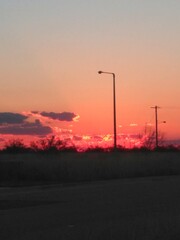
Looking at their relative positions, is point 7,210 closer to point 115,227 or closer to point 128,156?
point 115,227

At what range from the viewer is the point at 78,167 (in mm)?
56719

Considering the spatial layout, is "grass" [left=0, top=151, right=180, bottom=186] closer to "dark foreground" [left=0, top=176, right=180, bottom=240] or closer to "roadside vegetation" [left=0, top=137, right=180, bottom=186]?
"roadside vegetation" [left=0, top=137, right=180, bottom=186]

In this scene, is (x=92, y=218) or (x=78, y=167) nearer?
(x=92, y=218)

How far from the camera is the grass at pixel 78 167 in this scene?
51344mm

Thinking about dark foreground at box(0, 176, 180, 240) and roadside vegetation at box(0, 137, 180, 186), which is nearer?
dark foreground at box(0, 176, 180, 240)

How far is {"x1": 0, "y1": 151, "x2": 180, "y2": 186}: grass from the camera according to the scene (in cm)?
5134

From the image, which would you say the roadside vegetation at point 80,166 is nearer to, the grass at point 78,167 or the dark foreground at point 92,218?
the grass at point 78,167

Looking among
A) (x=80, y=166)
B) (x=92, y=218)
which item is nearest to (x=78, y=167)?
(x=80, y=166)

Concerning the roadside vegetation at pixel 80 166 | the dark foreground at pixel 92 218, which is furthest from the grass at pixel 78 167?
the dark foreground at pixel 92 218

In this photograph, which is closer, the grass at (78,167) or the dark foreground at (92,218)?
the dark foreground at (92,218)

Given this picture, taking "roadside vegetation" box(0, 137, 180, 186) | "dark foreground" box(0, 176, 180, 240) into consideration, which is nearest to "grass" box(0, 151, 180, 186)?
"roadside vegetation" box(0, 137, 180, 186)

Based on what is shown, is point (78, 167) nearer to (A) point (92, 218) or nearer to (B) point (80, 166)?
(B) point (80, 166)

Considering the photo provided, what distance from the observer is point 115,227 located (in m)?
15.1

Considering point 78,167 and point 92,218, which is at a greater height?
point 78,167
